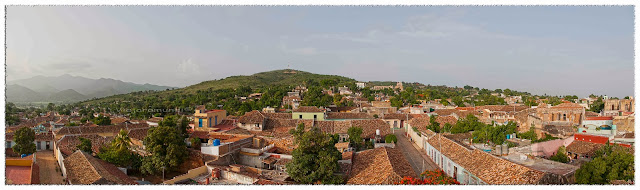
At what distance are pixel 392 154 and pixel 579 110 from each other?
13.6 metres

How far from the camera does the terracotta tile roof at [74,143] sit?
53.5 ft

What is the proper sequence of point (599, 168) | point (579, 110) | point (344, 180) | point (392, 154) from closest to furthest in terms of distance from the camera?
point (599, 168) → point (344, 180) → point (392, 154) → point (579, 110)

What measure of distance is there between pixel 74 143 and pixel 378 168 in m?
14.9

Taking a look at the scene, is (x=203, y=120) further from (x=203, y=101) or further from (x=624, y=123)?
(x=203, y=101)

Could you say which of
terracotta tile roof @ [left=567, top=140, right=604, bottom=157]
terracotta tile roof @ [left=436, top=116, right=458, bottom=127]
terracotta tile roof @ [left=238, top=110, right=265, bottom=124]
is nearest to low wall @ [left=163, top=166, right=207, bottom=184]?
terracotta tile roof @ [left=238, top=110, right=265, bottom=124]

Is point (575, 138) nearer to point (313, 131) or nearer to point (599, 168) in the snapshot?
point (599, 168)

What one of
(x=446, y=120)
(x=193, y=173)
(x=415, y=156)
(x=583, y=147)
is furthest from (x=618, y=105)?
(x=193, y=173)

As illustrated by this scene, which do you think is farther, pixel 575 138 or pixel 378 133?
pixel 378 133

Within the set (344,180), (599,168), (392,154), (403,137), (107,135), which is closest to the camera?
(599,168)

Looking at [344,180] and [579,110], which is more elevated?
[579,110]

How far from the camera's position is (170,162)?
13.6 m

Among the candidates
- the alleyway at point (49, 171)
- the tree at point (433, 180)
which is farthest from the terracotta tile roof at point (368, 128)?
the alleyway at point (49, 171)

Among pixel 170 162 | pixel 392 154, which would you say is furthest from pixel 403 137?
pixel 170 162

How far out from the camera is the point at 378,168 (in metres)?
11.6
